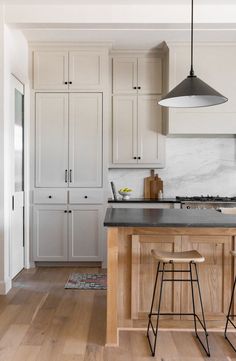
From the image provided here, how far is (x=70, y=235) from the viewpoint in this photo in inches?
175

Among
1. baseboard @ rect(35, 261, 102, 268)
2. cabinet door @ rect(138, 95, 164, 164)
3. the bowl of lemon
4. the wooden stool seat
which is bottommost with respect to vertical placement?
baseboard @ rect(35, 261, 102, 268)

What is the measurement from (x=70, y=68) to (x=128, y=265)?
2.82 m

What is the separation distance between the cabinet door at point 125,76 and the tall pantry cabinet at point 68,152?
259 millimetres

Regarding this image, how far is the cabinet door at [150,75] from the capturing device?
4.63m

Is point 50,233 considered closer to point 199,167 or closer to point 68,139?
point 68,139

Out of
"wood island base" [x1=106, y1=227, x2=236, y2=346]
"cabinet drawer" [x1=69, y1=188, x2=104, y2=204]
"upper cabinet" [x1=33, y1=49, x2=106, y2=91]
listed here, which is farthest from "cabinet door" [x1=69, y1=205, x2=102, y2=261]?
"wood island base" [x1=106, y1=227, x2=236, y2=346]

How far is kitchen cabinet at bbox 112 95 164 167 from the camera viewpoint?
15.2 ft

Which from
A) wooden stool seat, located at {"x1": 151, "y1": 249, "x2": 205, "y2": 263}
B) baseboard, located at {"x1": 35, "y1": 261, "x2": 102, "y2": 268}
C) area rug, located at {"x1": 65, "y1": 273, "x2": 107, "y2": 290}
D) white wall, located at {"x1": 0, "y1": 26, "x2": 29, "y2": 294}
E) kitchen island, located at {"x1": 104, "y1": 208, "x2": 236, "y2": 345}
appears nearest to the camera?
wooden stool seat, located at {"x1": 151, "y1": 249, "x2": 205, "y2": 263}

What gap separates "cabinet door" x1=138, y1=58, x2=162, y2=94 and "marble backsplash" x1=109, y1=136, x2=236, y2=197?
734mm

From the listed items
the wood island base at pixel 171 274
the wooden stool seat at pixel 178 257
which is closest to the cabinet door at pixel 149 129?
the wood island base at pixel 171 274

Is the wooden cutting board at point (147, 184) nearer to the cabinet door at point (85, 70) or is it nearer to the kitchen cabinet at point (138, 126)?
the kitchen cabinet at point (138, 126)

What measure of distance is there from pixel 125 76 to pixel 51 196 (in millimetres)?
1859

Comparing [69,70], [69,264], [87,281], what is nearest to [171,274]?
[87,281]

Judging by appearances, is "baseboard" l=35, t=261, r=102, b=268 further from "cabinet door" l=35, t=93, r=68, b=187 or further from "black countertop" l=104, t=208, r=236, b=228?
"black countertop" l=104, t=208, r=236, b=228
